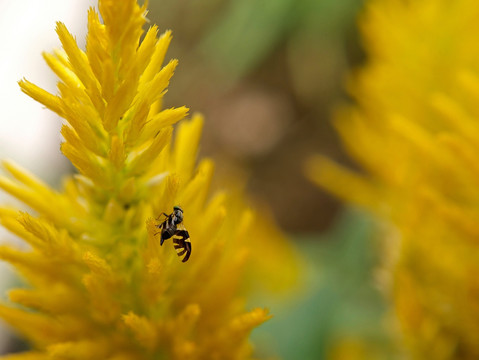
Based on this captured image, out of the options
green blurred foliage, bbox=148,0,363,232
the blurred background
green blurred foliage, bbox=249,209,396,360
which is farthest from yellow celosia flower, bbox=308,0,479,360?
green blurred foliage, bbox=148,0,363,232

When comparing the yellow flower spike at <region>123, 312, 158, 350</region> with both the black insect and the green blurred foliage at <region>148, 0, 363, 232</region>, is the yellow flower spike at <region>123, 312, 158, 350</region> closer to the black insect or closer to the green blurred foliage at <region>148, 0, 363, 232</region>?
the black insect

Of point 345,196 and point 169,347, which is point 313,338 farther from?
point 169,347

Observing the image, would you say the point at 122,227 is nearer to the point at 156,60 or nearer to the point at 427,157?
the point at 156,60

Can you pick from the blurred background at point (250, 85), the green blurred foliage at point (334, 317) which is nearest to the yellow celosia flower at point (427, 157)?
the green blurred foliage at point (334, 317)

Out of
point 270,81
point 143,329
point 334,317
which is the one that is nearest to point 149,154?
point 143,329

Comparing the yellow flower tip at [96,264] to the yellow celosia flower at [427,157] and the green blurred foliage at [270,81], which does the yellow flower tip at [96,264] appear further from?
the green blurred foliage at [270,81]

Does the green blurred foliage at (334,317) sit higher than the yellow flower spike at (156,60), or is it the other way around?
the green blurred foliage at (334,317)
